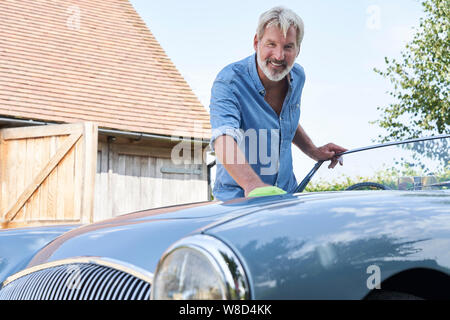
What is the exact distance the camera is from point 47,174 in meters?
8.40

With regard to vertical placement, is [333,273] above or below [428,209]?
below

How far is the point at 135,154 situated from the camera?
10.5 metres

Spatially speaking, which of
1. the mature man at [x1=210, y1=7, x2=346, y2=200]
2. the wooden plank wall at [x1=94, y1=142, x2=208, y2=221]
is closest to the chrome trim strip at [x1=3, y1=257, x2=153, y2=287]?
the mature man at [x1=210, y1=7, x2=346, y2=200]

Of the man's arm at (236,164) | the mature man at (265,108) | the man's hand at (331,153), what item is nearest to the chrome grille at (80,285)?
the man's arm at (236,164)

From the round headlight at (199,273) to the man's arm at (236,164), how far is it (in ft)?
3.37

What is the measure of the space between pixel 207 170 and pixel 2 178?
3.88m

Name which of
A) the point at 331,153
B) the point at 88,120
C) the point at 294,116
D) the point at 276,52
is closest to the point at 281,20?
the point at 276,52

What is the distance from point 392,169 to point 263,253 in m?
1.43

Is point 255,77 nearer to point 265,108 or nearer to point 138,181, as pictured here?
point 265,108

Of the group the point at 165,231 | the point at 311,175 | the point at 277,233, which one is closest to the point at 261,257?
the point at 277,233

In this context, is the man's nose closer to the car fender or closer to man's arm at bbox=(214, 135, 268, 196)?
man's arm at bbox=(214, 135, 268, 196)

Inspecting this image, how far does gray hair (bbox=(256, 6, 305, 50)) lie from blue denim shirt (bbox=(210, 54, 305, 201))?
0.26 metres

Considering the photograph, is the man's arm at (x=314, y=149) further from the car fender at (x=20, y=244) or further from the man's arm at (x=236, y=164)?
the car fender at (x=20, y=244)
